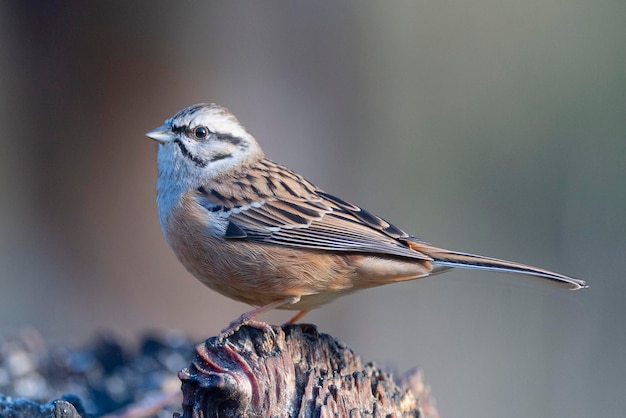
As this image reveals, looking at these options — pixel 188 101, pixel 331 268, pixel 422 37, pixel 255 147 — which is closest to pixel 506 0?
pixel 422 37

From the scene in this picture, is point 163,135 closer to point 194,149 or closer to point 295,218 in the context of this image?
point 194,149

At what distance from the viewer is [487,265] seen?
4.57 metres

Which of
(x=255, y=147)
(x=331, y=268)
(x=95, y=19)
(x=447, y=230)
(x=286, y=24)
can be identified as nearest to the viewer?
(x=331, y=268)

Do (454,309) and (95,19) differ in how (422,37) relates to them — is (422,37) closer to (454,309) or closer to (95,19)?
(454,309)

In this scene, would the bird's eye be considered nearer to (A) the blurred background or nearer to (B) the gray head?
(B) the gray head

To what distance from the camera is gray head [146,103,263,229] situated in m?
5.37

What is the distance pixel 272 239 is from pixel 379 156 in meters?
6.99

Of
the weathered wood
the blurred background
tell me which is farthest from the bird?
the blurred background

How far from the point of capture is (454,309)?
1051cm

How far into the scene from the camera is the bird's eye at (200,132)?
550 centimetres

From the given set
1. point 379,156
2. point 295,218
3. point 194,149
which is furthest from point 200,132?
point 379,156

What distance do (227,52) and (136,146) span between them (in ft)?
5.17

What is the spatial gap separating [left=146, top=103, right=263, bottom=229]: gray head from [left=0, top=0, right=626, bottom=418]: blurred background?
135 inches

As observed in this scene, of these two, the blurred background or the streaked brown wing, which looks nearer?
the streaked brown wing
